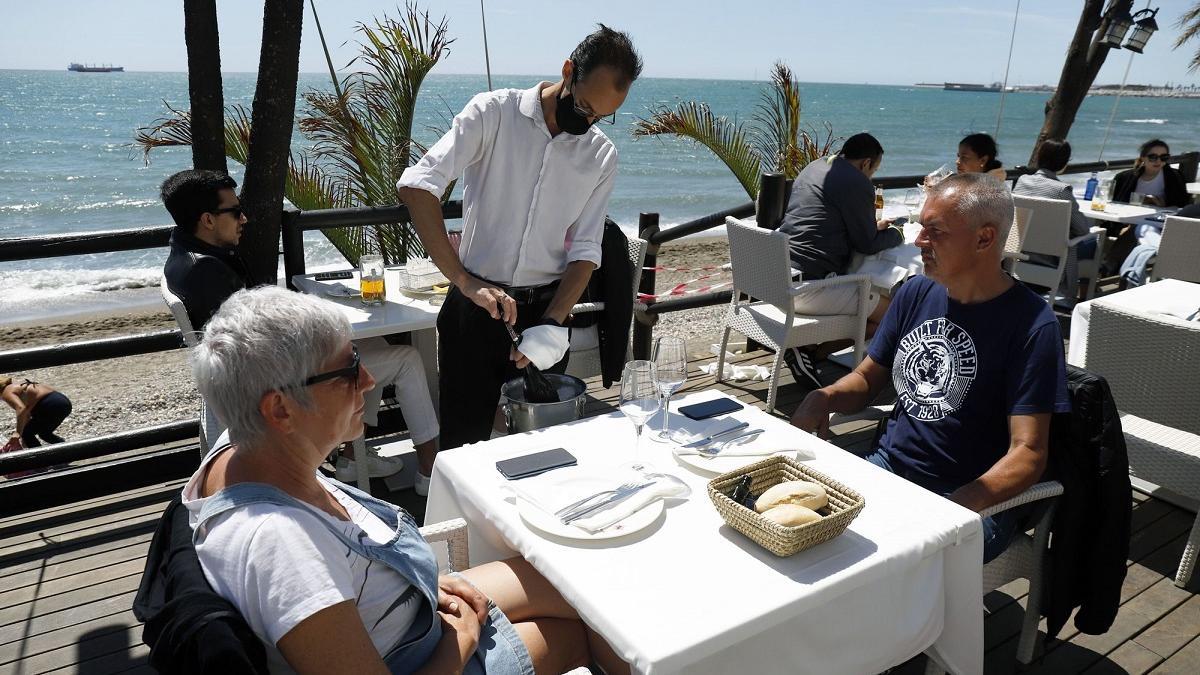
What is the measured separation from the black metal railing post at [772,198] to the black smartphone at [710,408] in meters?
2.98

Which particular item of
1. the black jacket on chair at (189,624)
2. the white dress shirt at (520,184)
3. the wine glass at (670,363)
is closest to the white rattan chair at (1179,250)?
the white dress shirt at (520,184)

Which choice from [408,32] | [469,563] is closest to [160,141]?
[408,32]

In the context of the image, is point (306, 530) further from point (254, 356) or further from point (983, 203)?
point (983, 203)

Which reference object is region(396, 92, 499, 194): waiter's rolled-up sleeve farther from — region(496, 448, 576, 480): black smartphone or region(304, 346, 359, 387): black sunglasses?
region(304, 346, 359, 387): black sunglasses

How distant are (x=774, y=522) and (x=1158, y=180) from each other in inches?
269

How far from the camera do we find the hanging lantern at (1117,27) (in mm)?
7434

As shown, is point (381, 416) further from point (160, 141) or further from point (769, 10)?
point (769, 10)

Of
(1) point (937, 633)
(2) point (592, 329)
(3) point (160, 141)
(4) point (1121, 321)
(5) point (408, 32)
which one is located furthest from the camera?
(5) point (408, 32)

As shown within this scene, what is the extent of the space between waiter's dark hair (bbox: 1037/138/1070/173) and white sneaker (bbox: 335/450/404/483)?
194 inches

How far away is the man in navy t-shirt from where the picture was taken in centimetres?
194

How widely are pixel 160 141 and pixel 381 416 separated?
2.03 m

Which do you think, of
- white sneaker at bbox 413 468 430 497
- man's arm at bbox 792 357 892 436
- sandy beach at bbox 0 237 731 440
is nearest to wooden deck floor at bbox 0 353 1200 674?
white sneaker at bbox 413 468 430 497

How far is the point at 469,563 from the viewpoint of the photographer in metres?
1.89

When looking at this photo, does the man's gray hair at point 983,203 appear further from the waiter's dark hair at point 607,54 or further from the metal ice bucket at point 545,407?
the metal ice bucket at point 545,407
